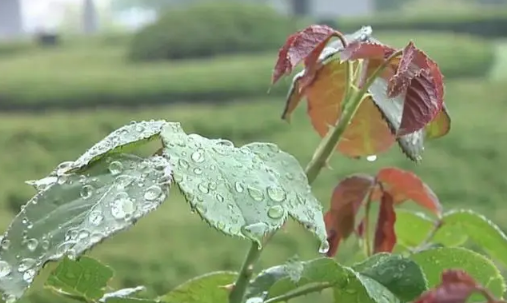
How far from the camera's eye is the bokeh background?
6.70 feet

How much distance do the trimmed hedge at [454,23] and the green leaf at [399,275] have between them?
23.7 ft

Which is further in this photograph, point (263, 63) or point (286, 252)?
point (263, 63)

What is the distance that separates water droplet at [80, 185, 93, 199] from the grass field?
1.28 meters

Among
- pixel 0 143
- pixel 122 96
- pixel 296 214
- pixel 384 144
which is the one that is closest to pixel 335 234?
pixel 384 144

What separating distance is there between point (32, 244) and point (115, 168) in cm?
3

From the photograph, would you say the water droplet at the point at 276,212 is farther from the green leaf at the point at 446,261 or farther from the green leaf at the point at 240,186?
the green leaf at the point at 446,261

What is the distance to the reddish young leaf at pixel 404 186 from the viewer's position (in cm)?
39

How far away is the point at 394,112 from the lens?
31 cm

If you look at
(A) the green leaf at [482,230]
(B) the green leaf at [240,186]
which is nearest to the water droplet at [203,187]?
(B) the green leaf at [240,186]

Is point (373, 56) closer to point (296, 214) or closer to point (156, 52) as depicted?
point (296, 214)

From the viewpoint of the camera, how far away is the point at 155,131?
0.23 meters

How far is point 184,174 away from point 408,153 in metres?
0.13

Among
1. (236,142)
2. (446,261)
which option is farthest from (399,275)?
(236,142)

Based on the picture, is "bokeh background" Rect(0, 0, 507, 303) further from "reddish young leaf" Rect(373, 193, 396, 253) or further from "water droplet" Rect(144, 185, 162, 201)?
"reddish young leaf" Rect(373, 193, 396, 253)
